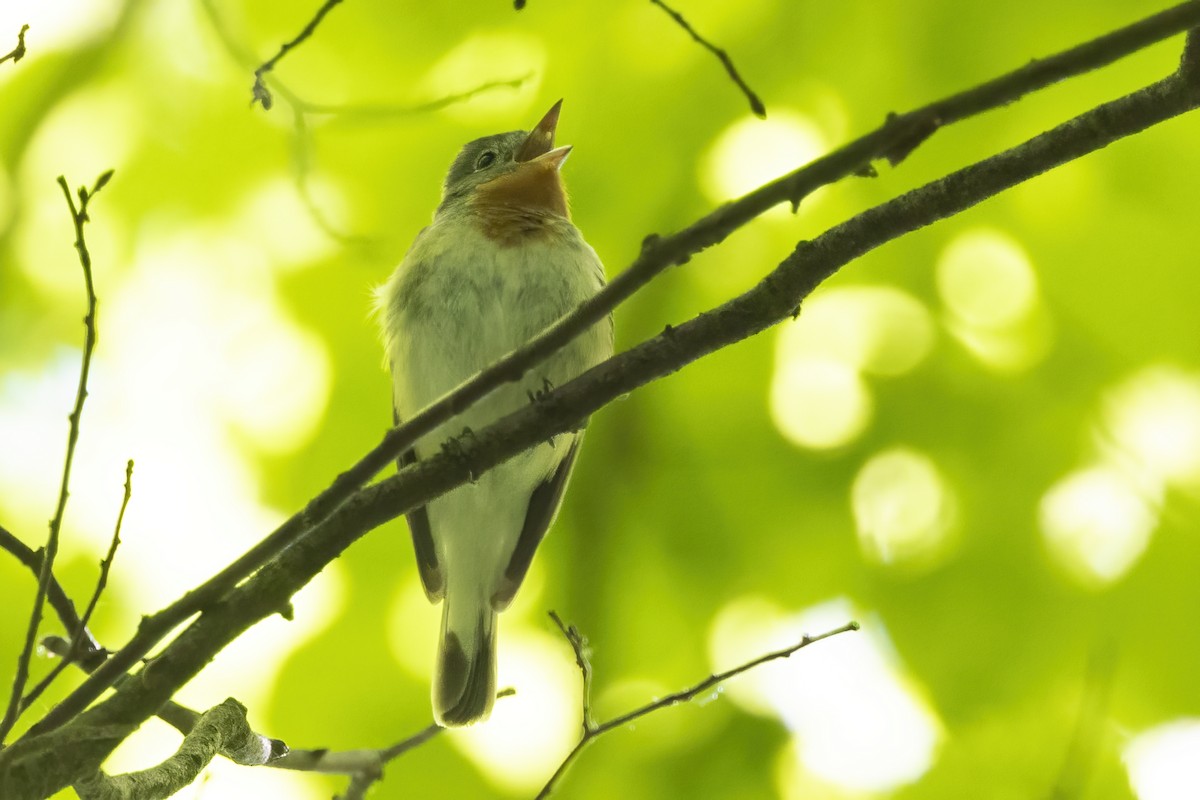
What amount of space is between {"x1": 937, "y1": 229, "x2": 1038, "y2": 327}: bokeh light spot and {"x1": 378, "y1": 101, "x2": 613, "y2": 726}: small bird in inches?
62.6

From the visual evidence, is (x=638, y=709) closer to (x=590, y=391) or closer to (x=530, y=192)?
(x=590, y=391)

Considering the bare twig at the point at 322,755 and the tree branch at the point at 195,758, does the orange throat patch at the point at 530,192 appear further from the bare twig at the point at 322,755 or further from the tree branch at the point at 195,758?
the tree branch at the point at 195,758

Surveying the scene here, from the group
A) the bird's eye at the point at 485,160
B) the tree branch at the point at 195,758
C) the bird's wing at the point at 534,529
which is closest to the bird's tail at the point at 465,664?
the bird's wing at the point at 534,529

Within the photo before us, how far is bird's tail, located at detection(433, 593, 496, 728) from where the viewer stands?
5.04 metres

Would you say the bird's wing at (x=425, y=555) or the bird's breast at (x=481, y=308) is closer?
the bird's breast at (x=481, y=308)

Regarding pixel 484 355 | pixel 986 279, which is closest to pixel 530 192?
pixel 484 355

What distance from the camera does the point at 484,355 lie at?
5168 millimetres

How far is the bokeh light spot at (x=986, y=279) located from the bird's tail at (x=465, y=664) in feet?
8.64

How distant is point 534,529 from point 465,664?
27.7 inches

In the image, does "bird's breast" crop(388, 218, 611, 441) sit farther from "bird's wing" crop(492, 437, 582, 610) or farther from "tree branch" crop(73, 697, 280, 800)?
"tree branch" crop(73, 697, 280, 800)

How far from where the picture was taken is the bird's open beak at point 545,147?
5711 millimetres

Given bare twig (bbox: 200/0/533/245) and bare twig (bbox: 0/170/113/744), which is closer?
bare twig (bbox: 0/170/113/744)

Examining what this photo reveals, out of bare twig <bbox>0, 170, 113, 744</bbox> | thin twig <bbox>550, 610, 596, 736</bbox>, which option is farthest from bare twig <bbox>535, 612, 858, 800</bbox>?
bare twig <bbox>0, 170, 113, 744</bbox>

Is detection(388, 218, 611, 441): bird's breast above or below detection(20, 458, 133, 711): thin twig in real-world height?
above
